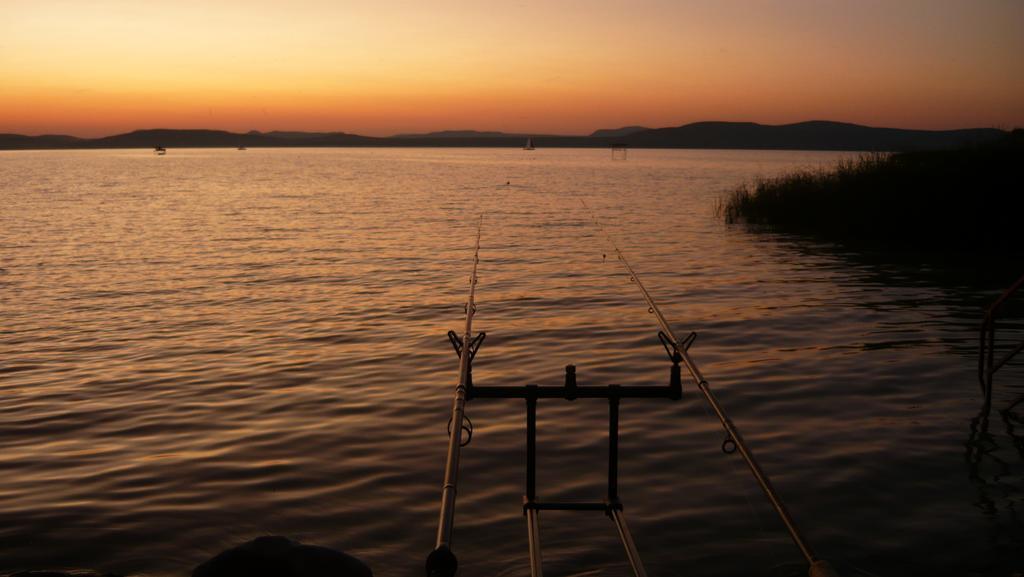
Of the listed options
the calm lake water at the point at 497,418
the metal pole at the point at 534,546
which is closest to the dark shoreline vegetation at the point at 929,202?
the calm lake water at the point at 497,418

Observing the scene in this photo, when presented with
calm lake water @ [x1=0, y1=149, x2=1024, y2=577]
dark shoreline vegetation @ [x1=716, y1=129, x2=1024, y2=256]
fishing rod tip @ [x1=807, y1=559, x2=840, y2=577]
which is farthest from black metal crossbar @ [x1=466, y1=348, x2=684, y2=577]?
dark shoreline vegetation @ [x1=716, y1=129, x2=1024, y2=256]

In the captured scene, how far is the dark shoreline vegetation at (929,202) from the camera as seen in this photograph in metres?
25.2

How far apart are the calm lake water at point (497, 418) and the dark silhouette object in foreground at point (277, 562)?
140 cm

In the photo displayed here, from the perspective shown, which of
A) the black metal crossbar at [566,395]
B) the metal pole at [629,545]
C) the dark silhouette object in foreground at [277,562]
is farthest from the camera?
the black metal crossbar at [566,395]

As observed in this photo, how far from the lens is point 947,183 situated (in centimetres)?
2608

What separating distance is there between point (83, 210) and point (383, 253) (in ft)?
89.9

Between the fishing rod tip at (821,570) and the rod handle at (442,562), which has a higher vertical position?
the fishing rod tip at (821,570)

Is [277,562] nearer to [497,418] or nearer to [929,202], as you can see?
[497,418]

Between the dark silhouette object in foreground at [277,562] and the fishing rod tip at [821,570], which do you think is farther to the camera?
the dark silhouette object in foreground at [277,562]

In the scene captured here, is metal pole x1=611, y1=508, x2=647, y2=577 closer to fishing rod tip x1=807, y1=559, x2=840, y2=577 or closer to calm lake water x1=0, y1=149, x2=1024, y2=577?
calm lake water x1=0, y1=149, x2=1024, y2=577

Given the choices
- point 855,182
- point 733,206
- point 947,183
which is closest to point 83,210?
point 733,206

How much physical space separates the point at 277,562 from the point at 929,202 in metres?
26.1

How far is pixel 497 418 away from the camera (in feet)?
33.8

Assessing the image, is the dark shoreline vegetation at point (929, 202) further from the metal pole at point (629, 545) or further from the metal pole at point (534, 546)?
the metal pole at point (534, 546)
